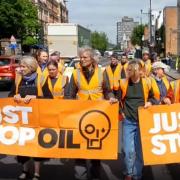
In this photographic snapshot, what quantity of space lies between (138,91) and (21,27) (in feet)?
190

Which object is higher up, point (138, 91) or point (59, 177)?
point (138, 91)

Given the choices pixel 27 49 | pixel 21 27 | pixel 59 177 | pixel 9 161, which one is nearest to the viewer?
pixel 59 177

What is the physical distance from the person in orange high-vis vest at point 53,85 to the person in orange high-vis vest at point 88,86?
32cm

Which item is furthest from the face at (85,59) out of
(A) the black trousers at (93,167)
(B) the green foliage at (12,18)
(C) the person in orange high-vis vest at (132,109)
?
(B) the green foliage at (12,18)

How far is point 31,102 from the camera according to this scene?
7520mm

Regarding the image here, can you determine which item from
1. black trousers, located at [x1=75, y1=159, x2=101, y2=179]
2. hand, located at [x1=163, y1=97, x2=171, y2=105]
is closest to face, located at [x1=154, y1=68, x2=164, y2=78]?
hand, located at [x1=163, y1=97, x2=171, y2=105]

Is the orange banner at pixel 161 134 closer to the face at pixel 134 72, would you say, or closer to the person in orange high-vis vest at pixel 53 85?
the face at pixel 134 72

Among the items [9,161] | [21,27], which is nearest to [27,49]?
[21,27]

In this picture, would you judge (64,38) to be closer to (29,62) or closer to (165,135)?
(29,62)

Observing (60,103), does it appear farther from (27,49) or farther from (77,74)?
(27,49)

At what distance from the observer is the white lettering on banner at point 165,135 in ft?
23.6

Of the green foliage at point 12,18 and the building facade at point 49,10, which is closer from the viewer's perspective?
the green foliage at point 12,18

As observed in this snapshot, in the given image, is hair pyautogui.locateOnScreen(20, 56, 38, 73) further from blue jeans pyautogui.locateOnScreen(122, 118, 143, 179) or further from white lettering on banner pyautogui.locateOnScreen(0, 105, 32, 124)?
blue jeans pyautogui.locateOnScreen(122, 118, 143, 179)

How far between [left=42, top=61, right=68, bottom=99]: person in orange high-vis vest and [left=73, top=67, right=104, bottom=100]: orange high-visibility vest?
0.38 metres
